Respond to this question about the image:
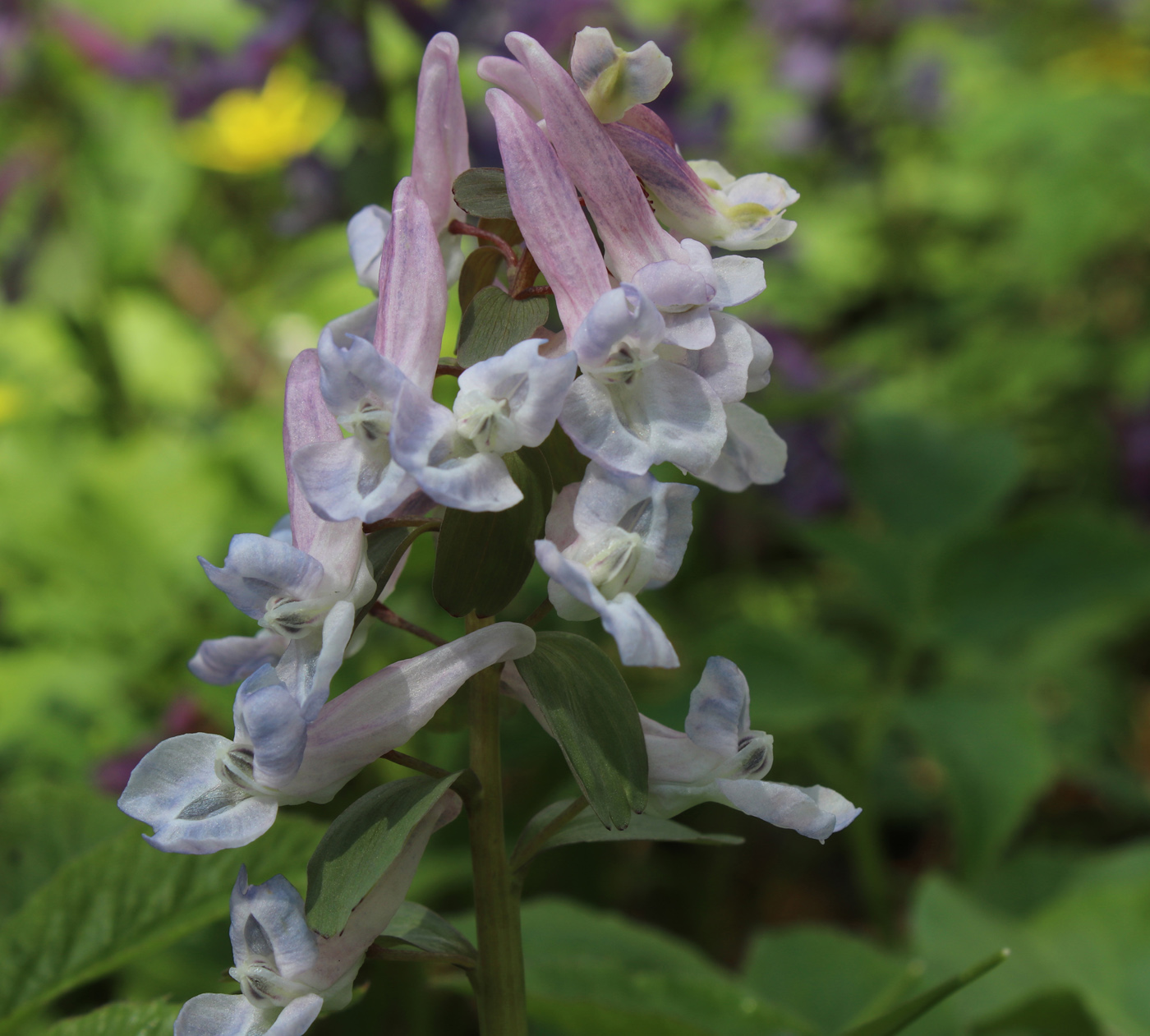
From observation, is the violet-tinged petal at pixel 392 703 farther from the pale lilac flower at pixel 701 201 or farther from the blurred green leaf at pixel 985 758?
the blurred green leaf at pixel 985 758

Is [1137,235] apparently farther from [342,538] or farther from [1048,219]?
[342,538]

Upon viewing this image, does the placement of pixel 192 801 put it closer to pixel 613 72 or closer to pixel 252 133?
pixel 613 72

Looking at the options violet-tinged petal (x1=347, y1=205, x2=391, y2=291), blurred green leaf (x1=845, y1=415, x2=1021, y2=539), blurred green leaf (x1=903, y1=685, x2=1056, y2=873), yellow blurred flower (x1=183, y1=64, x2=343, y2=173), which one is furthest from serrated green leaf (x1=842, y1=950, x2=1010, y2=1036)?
yellow blurred flower (x1=183, y1=64, x2=343, y2=173)

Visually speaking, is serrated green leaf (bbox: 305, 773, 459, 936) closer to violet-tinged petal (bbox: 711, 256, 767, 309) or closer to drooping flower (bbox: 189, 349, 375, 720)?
drooping flower (bbox: 189, 349, 375, 720)

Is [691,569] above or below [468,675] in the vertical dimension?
below

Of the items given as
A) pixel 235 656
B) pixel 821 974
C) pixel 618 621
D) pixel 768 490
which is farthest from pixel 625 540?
pixel 768 490

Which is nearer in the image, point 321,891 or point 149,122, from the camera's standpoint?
point 321,891

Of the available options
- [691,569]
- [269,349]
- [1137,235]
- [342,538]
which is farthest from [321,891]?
[1137,235]
